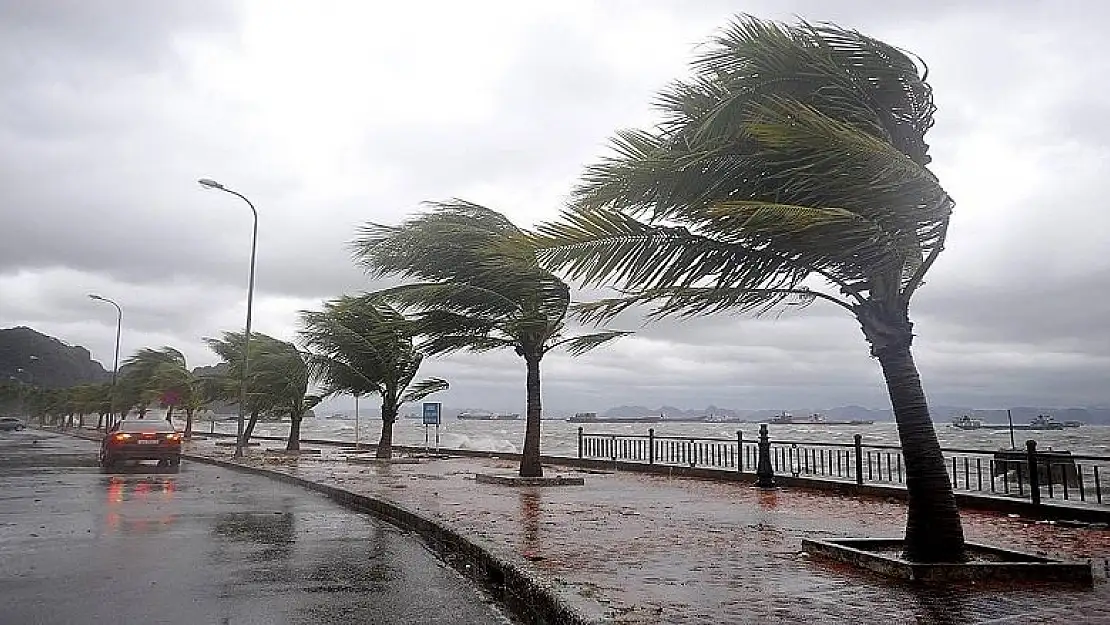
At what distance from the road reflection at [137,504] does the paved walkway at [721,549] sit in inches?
125

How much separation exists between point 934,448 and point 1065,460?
5859 millimetres

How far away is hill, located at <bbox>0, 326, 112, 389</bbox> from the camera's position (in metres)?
169

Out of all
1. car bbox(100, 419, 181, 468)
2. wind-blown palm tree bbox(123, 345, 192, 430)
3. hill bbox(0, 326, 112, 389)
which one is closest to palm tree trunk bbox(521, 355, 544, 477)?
car bbox(100, 419, 181, 468)

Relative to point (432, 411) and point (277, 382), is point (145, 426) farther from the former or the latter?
point (432, 411)

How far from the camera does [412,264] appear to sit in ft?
61.0

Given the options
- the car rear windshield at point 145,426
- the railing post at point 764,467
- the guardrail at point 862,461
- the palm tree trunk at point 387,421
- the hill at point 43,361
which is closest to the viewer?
the guardrail at point 862,461

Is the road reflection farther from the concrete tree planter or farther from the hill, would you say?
the hill

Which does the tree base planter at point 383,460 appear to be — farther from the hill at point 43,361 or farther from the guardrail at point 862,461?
the hill at point 43,361

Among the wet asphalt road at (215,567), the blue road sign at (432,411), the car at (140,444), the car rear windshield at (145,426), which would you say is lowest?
the wet asphalt road at (215,567)

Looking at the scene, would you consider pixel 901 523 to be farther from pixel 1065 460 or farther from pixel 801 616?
pixel 801 616

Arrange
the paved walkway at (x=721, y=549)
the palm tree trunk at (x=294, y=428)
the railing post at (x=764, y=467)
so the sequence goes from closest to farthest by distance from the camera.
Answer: the paved walkway at (x=721, y=549), the railing post at (x=764, y=467), the palm tree trunk at (x=294, y=428)

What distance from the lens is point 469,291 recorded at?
1803 cm

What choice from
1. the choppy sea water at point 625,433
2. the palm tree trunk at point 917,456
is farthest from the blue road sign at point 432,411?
the palm tree trunk at point 917,456

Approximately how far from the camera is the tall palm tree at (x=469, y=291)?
17812mm
